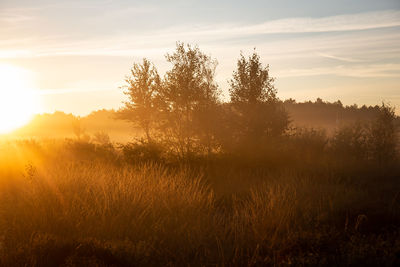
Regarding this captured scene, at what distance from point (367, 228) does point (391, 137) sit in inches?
1123

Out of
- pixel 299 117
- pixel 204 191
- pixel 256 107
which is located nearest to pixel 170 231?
pixel 204 191

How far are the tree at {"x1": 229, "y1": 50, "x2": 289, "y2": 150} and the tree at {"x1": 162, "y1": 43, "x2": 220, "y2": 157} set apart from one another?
2.74 meters

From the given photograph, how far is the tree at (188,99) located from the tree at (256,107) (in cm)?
274

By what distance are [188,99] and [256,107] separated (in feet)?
18.1

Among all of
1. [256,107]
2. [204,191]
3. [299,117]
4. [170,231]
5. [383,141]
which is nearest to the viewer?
[170,231]

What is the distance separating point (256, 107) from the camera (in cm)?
2634

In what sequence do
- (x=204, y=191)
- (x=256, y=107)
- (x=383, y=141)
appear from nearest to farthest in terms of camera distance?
(x=204, y=191)
(x=256, y=107)
(x=383, y=141)

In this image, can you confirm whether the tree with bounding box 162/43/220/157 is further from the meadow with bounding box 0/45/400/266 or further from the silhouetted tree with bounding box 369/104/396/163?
the silhouetted tree with bounding box 369/104/396/163

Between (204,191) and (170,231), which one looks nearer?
(170,231)

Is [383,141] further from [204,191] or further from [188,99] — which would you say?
[204,191]

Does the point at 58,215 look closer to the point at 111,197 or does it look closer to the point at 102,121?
the point at 111,197

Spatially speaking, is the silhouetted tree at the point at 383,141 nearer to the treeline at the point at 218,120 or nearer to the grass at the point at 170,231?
the treeline at the point at 218,120

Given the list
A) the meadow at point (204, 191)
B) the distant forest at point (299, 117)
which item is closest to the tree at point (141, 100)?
the meadow at point (204, 191)

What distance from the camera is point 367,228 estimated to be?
1023 cm
